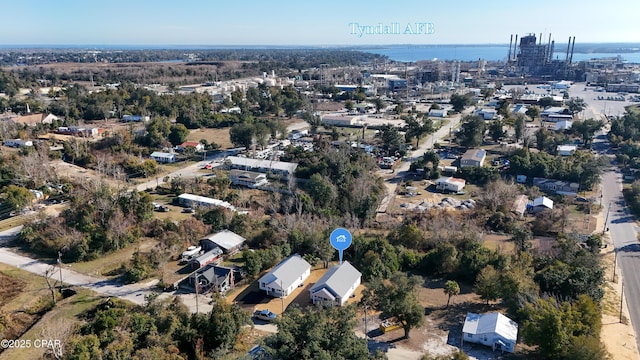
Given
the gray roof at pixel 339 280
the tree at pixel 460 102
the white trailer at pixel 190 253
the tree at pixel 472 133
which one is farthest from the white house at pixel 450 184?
the tree at pixel 460 102

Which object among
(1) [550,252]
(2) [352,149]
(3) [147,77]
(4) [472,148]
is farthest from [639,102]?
(3) [147,77]

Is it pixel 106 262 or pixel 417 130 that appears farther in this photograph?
pixel 417 130

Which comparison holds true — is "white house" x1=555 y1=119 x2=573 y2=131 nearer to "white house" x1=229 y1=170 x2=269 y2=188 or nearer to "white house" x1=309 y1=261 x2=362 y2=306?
"white house" x1=229 y1=170 x2=269 y2=188

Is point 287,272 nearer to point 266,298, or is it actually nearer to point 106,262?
point 266,298

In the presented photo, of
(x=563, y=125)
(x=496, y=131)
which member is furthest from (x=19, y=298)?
(x=563, y=125)

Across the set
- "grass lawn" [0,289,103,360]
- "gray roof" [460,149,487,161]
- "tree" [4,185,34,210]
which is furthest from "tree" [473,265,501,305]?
"tree" [4,185,34,210]

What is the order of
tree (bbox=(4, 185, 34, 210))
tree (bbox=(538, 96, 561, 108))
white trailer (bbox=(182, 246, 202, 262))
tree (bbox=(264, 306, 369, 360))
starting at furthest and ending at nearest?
tree (bbox=(538, 96, 561, 108)) → tree (bbox=(4, 185, 34, 210)) → white trailer (bbox=(182, 246, 202, 262)) → tree (bbox=(264, 306, 369, 360))
